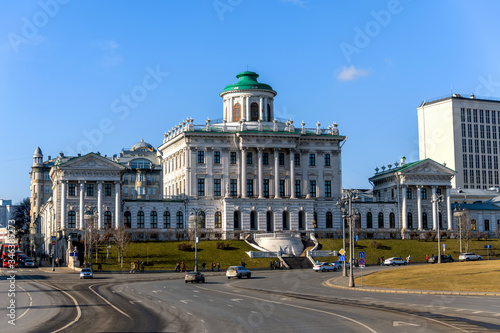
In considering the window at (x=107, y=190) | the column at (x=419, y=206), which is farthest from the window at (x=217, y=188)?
the column at (x=419, y=206)

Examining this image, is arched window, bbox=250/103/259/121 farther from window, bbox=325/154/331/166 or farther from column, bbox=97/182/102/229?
column, bbox=97/182/102/229

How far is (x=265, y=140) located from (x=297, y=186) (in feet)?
31.9

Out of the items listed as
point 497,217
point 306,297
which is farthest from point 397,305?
point 497,217

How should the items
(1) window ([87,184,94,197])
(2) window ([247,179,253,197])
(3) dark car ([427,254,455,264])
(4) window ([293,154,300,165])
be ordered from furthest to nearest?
(4) window ([293,154,300,165]) < (2) window ([247,179,253,197]) < (1) window ([87,184,94,197]) < (3) dark car ([427,254,455,264])

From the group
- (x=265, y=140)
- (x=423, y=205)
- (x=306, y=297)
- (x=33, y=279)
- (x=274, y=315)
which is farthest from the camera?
(x=423, y=205)

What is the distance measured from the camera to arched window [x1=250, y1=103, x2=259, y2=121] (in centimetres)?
12362

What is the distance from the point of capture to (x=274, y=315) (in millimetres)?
38125

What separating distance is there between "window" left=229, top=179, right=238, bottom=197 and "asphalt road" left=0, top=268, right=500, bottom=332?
54.5 meters

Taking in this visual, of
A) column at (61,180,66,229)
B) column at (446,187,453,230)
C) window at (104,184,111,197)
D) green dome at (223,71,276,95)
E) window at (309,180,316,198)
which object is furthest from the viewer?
column at (446,187,453,230)

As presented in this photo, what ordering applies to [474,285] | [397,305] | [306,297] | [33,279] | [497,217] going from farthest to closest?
[497,217]
[33,279]
[474,285]
[306,297]
[397,305]

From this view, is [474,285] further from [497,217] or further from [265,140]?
[497,217]

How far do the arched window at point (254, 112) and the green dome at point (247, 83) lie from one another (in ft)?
10.0

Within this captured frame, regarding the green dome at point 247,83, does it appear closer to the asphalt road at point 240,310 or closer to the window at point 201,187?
the window at point 201,187

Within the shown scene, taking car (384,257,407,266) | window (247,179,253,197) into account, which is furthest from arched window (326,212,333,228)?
car (384,257,407,266)
